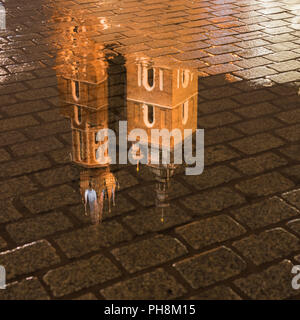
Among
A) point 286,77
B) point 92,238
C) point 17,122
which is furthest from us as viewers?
point 286,77

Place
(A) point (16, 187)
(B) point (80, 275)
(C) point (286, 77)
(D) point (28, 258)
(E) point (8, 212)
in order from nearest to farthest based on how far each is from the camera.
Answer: (B) point (80, 275) < (D) point (28, 258) < (E) point (8, 212) < (A) point (16, 187) < (C) point (286, 77)

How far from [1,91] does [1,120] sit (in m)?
0.94

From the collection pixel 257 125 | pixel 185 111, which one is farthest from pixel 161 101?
pixel 257 125

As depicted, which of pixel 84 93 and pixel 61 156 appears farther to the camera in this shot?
pixel 84 93

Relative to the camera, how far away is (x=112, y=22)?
1040cm

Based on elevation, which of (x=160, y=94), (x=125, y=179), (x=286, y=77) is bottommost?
(x=125, y=179)

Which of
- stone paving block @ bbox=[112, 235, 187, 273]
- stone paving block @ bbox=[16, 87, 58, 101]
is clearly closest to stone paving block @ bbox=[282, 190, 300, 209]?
stone paving block @ bbox=[112, 235, 187, 273]

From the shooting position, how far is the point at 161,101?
6.73m

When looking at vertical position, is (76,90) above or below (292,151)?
above

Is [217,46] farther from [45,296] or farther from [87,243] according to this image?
[45,296]

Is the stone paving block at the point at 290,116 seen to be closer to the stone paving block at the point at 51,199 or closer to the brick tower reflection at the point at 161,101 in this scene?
the brick tower reflection at the point at 161,101

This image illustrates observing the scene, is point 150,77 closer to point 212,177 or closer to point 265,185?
point 212,177

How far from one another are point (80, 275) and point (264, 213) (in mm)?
1680

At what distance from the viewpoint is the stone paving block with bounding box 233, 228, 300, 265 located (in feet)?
13.5
